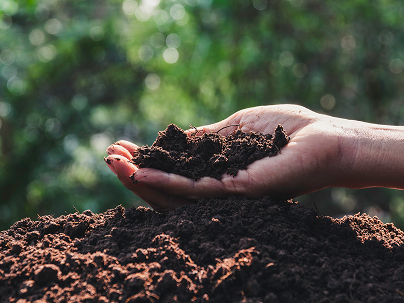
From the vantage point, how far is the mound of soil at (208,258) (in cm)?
124

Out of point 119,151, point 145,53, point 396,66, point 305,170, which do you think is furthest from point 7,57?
point 396,66

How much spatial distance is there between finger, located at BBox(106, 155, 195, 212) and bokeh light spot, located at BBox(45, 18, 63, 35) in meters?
5.22

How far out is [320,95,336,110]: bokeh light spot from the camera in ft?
17.0

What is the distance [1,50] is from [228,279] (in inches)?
240

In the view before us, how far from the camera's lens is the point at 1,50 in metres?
5.39

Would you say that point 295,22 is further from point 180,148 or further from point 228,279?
point 228,279

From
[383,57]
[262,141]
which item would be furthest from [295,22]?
[262,141]

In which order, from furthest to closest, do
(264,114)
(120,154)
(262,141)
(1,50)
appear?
(1,50) → (264,114) → (120,154) → (262,141)

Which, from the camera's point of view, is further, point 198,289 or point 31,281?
point 31,281

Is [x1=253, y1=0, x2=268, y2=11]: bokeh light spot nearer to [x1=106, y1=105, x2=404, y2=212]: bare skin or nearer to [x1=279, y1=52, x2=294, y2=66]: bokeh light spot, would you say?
[x1=279, y1=52, x2=294, y2=66]: bokeh light spot

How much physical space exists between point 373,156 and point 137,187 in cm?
159

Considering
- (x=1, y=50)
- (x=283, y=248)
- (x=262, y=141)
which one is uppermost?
(x=1, y=50)

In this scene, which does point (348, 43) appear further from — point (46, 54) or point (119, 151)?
point (46, 54)

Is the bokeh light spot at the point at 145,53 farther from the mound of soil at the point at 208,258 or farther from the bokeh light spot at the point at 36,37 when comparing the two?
the mound of soil at the point at 208,258
